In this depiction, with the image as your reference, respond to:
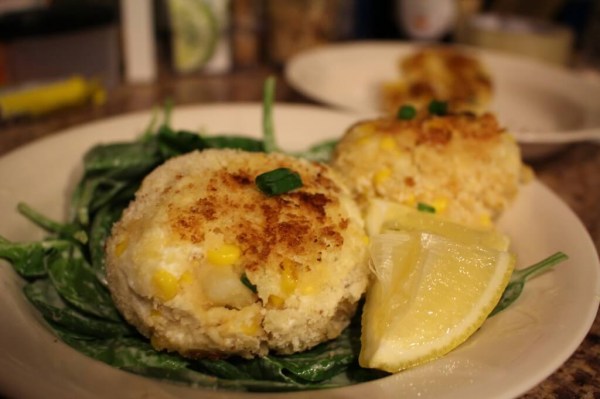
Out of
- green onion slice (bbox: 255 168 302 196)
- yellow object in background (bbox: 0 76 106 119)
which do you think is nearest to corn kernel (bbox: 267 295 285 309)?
green onion slice (bbox: 255 168 302 196)

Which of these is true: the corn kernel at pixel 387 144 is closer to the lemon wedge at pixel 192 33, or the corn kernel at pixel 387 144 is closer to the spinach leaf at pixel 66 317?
the spinach leaf at pixel 66 317

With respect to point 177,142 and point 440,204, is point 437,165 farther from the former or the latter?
point 177,142

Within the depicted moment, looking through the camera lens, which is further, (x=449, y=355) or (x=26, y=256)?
(x=26, y=256)

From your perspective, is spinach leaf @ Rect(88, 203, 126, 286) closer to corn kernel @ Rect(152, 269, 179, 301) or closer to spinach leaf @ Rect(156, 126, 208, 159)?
spinach leaf @ Rect(156, 126, 208, 159)

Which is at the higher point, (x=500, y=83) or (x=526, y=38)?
(x=526, y=38)

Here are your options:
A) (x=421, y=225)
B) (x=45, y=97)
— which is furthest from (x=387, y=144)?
(x=45, y=97)

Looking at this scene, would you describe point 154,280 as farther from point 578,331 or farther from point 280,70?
point 280,70
